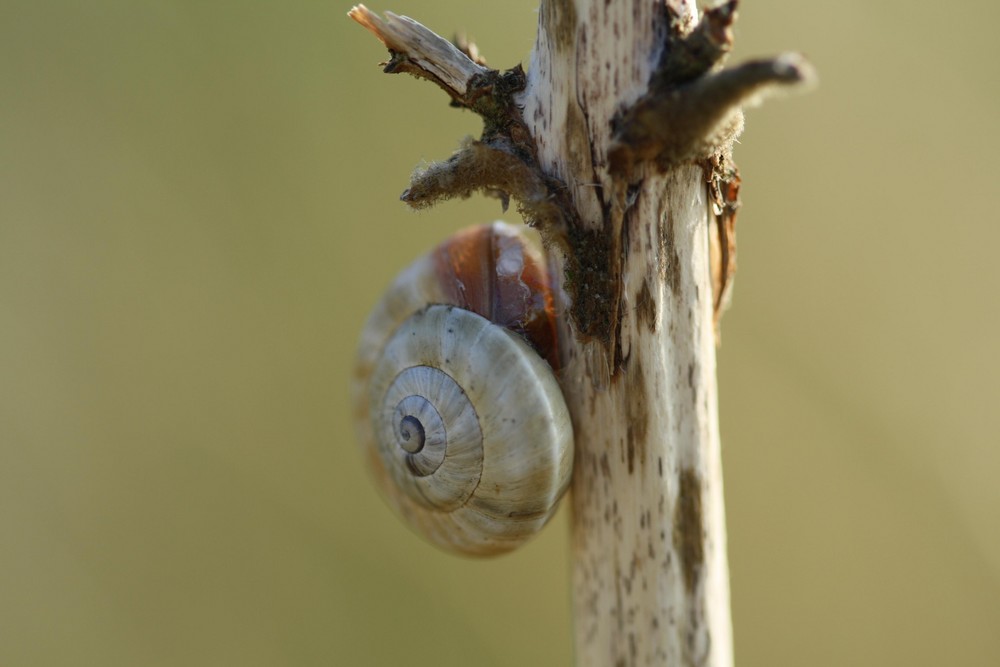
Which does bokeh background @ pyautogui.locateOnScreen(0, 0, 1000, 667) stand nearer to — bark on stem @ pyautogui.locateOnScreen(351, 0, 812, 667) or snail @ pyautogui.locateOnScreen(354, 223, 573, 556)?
snail @ pyautogui.locateOnScreen(354, 223, 573, 556)

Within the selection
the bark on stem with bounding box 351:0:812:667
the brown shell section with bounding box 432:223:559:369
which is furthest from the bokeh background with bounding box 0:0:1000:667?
the bark on stem with bounding box 351:0:812:667

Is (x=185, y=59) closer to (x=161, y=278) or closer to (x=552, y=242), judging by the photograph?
(x=161, y=278)

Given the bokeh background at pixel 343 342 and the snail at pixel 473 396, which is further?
the bokeh background at pixel 343 342

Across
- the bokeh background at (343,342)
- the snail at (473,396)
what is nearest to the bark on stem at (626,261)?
the snail at (473,396)

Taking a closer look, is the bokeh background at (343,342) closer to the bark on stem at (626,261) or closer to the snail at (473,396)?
the snail at (473,396)

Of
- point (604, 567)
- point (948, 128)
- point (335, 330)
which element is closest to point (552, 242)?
point (604, 567)

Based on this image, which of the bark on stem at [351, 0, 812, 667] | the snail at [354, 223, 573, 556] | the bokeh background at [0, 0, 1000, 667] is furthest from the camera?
the bokeh background at [0, 0, 1000, 667]

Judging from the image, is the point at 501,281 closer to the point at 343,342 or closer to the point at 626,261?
Answer: the point at 626,261
